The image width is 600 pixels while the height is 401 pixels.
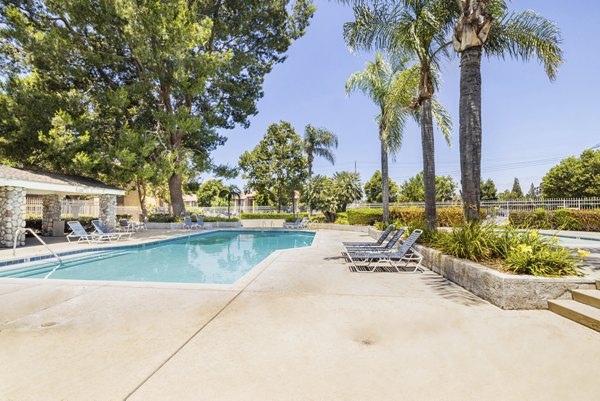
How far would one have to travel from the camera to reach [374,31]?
1023 centimetres

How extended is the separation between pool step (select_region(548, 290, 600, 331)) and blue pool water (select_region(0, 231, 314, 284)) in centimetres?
610

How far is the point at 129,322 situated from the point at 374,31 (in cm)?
1102

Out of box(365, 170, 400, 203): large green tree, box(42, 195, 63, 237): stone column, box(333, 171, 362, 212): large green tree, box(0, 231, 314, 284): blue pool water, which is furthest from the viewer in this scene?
box(365, 170, 400, 203): large green tree

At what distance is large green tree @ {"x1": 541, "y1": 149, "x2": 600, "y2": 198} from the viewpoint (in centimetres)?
3302

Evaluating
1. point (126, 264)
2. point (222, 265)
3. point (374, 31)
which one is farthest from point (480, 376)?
point (374, 31)

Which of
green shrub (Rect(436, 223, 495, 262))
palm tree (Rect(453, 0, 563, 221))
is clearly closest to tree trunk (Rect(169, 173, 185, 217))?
palm tree (Rect(453, 0, 563, 221))

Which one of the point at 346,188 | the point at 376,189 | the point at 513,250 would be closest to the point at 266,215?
the point at 346,188

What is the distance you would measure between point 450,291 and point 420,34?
8401 millimetres

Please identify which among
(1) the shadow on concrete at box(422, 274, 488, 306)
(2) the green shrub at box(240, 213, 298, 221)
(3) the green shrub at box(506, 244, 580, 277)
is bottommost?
(1) the shadow on concrete at box(422, 274, 488, 306)

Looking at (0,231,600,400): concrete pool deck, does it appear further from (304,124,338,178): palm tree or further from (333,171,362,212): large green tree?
(304,124,338,178): palm tree

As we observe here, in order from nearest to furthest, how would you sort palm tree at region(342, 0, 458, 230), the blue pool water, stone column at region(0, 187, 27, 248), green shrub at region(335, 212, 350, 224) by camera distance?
the blue pool water
palm tree at region(342, 0, 458, 230)
stone column at region(0, 187, 27, 248)
green shrub at region(335, 212, 350, 224)

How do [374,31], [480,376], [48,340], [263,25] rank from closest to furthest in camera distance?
[480,376], [48,340], [374,31], [263,25]

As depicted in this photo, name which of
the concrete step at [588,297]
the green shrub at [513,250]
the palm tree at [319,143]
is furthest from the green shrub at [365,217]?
the concrete step at [588,297]

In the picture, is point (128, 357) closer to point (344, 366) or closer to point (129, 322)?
point (129, 322)
